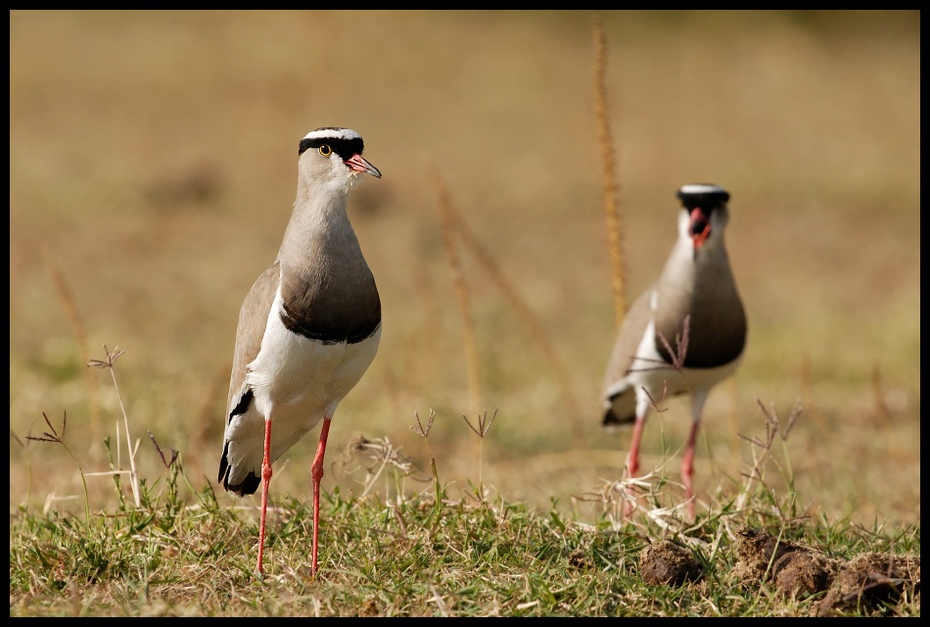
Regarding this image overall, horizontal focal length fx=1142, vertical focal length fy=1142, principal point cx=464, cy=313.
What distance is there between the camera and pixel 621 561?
4074 mm

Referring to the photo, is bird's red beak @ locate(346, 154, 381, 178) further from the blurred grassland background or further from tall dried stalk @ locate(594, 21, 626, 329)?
tall dried stalk @ locate(594, 21, 626, 329)

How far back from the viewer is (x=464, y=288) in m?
6.07

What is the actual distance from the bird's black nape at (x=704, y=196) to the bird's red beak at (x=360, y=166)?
6.93 ft

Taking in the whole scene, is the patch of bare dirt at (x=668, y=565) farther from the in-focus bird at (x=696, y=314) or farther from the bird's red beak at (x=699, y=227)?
the bird's red beak at (x=699, y=227)

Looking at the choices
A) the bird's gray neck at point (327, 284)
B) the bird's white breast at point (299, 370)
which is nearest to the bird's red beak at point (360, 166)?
the bird's gray neck at point (327, 284)

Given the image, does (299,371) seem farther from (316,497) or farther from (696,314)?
(696,314)

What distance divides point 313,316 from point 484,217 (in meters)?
9.27

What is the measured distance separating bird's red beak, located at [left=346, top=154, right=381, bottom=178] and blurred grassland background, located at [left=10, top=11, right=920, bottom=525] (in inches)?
50.1

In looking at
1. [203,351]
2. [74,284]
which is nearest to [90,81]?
[74,284]

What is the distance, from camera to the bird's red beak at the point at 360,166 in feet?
13.7

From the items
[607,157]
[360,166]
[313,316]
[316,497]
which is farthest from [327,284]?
[607,157]

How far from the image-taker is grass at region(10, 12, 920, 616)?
4.18m

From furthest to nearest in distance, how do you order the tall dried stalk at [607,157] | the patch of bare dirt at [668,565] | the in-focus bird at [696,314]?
the in-focus bird at [696,314] < the tall dried stalk at [607,157] < the patch of bare dirt at [668,565]

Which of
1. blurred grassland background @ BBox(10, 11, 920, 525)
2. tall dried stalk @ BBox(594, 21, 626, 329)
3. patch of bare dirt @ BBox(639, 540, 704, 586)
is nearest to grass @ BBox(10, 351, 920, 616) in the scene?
patch of bare dirt @ BBox(639, 540, 704, 586)
